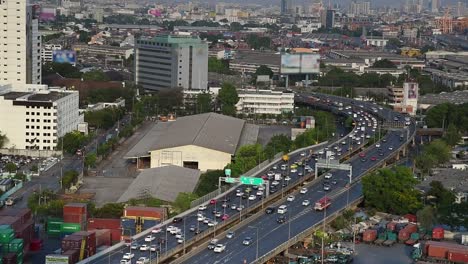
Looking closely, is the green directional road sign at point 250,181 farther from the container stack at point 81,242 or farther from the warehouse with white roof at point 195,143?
the container stack at point 81,242

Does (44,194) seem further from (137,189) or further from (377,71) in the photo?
(377,71)

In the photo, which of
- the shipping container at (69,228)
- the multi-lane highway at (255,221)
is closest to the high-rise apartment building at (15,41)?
the multi-lane highway at (255,221)

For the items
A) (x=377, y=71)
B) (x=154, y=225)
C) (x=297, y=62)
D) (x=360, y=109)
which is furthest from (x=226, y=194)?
(x=377, y=71)

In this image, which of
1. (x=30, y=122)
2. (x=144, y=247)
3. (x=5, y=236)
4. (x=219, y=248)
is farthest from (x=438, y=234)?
(x=30, y=122)

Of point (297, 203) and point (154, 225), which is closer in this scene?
point (154, 225)

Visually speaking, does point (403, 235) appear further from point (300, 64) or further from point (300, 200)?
point (300, 64)
